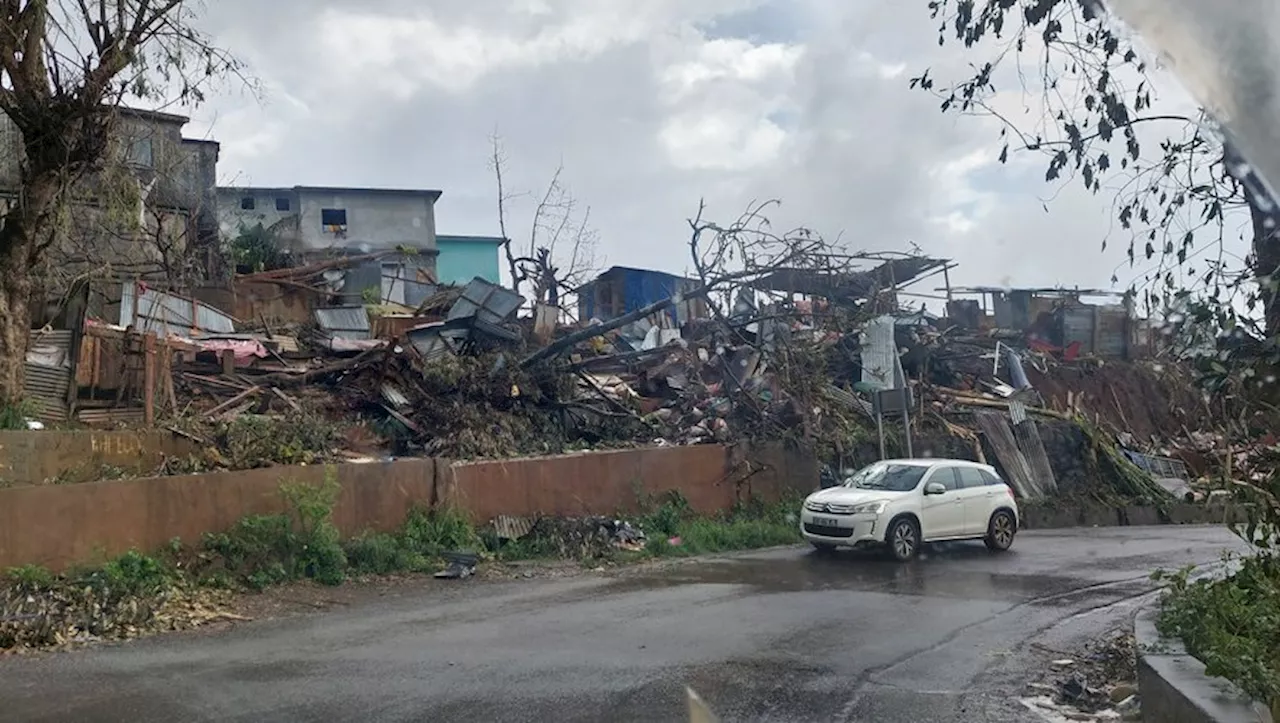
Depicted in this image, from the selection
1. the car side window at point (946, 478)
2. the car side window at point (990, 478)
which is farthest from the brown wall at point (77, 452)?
the car side window at point (990, 478)

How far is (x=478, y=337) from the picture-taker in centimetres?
2281

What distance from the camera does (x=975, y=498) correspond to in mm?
17312

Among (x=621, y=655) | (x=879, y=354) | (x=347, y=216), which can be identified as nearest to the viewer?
(x=621, y=655)

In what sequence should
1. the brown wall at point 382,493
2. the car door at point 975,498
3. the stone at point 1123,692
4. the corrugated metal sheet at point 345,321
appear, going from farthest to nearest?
the corrugated metal sheet at point 345,321 < the car door at point 975,498 < the brown wall at point 382,493 < the stone at point 1123,692

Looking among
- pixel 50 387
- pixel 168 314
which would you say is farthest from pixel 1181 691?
pixel 168 314

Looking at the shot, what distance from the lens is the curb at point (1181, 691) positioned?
16.3ft

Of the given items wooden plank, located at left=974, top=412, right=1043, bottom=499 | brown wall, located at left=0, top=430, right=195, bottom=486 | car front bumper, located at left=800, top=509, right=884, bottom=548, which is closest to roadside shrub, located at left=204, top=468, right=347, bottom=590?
brown wall, located at left=0, top=430, right=195, bottom=486

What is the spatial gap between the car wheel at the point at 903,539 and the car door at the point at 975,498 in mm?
1108

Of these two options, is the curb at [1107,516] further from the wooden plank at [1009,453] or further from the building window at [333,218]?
the building window at [333,218]

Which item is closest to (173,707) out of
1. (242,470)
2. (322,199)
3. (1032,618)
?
(242,470)

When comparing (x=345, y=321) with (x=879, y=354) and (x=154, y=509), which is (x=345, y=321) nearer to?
(x=879, y=354)

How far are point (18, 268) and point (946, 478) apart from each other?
48.5 feet

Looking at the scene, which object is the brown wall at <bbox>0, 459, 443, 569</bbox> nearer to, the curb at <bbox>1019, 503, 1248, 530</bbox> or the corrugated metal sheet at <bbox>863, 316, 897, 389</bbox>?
the corrugated metal sheet at <bbox>863, 316, 897, 389</bbox>

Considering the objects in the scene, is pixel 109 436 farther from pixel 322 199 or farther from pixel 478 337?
pixel 322 199
